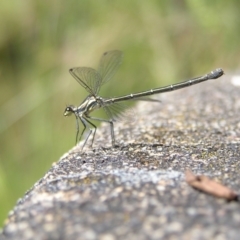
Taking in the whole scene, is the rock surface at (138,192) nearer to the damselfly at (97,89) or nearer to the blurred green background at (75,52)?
the damselfly at (97,89)

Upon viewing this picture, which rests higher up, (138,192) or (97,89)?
(97,89)

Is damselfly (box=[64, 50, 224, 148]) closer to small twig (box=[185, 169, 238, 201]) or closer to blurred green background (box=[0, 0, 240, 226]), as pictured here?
small twig (box=[185, 169, 238, 201])

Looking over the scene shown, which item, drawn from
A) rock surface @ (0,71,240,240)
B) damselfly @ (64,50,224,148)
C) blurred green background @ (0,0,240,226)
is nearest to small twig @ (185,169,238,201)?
rock surface @ (0,71,240,240)

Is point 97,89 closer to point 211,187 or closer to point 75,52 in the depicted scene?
point 211,187

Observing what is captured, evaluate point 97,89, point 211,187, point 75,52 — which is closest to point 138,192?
point 211,187

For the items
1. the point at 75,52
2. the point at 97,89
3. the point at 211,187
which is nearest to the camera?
the point at 211,187

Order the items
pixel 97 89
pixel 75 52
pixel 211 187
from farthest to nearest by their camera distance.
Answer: pixel 75 52 < pixel 97 89 < pixel 211 187
